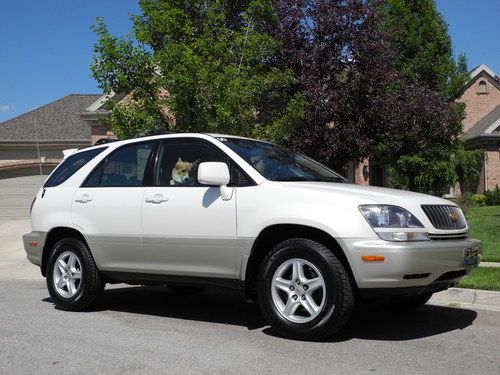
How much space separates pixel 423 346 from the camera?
5273mm

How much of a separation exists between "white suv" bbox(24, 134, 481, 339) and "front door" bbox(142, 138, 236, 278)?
0.01 m

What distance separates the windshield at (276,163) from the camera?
607cm

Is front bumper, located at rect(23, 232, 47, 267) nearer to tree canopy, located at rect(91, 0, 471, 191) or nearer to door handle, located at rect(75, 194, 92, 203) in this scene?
door handle, located at rect(75, 194, 92, 203)

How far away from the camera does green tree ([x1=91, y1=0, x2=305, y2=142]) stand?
10055mm

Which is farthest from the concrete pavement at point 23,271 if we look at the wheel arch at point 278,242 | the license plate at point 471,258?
the wheel arch at point 278,242

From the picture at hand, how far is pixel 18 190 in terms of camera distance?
21.8 m

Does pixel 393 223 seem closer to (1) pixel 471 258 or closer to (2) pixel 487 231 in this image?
(1) pixel 471 258

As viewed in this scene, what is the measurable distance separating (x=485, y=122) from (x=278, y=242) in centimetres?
2693

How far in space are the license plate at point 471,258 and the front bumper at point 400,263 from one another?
26 cm

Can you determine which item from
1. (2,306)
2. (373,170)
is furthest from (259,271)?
(373,170)

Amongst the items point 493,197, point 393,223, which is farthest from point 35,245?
point 493,197

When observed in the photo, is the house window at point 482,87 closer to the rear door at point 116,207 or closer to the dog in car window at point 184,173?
the rear door at point 116,207

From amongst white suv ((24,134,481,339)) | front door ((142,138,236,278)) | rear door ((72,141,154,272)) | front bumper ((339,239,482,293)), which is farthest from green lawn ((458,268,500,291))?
rear door ((72,141,154,272))

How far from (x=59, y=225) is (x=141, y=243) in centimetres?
127
